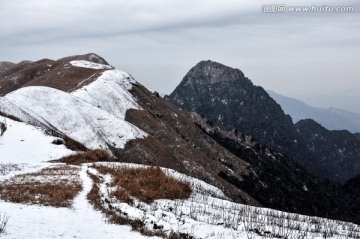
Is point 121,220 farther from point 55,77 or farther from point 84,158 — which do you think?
point 55,77

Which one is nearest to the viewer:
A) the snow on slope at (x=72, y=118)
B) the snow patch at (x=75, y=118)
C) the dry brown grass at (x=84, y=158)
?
the dry brown grass at (x=84, y=158)

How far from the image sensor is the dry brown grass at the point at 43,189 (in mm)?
17438

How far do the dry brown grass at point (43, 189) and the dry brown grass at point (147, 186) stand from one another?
261cm

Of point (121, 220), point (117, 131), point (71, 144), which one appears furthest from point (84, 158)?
point (117, 131)

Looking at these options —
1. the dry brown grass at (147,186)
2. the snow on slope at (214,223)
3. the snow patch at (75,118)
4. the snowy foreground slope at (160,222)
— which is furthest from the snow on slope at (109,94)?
the snow on slope at (214,223)

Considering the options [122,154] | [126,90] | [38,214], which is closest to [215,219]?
[38,214]

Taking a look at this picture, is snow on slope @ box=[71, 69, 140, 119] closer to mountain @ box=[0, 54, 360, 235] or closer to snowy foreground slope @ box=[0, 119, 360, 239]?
mountain @ box=[0, 54, 360, 235]

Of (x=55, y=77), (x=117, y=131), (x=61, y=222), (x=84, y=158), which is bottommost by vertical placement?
(x=61, y=222)

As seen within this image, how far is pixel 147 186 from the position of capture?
22656 mm

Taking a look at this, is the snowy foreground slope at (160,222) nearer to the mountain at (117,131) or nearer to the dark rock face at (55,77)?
the mountain at (117,131)

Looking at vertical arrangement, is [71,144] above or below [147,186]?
above

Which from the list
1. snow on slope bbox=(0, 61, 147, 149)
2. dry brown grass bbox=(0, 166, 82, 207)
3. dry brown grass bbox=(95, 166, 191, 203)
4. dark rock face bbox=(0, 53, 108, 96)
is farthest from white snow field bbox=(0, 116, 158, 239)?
dark rock face bbox=(0, 53, 108, 96)

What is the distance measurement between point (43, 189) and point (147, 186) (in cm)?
611

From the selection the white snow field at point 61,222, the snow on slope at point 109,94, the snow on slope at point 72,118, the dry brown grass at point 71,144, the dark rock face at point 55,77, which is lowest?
the white snow field at point 61,222
